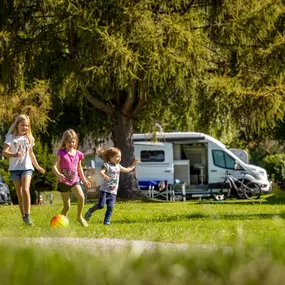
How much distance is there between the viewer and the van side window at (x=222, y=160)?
34.9 metres

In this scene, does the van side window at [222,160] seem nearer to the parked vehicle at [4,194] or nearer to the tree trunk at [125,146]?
the tree trunk at [125,146]

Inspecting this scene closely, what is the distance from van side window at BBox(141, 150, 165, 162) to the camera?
3528cm

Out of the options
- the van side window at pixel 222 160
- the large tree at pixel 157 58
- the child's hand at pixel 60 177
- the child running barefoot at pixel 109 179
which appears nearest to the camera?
the child's hand at pixel 60 177

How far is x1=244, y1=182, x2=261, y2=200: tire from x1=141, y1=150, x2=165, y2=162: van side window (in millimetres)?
3652

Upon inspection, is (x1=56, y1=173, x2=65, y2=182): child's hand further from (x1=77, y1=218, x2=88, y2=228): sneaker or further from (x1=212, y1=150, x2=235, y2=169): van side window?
(x1=212, y1=150, x2=235, y2=169): van side window

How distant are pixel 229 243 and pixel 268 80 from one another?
25.1 metres

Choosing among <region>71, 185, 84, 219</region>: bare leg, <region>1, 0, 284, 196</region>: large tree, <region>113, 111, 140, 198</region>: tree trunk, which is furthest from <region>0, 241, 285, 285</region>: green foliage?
<region>113, 111, 140, 198</region>: tree trunk

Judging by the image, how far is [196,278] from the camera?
248 cm

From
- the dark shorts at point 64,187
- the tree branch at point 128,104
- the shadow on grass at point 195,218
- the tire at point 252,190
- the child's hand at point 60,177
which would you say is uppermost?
the tree branch at point 128,104

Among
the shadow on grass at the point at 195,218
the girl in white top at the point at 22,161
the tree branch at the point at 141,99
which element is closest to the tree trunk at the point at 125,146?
the tree branch at the point at 141,99

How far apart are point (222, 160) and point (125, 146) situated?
619 centimetres

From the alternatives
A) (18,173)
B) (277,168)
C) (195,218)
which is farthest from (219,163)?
(18,173)

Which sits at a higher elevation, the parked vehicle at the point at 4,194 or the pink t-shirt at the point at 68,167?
the pink t-shirt at the point at 68,167

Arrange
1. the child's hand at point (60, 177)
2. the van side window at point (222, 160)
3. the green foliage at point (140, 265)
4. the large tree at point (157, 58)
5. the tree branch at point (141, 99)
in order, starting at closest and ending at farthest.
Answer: the green foliage at point (140, 265), the child's hand at point (60, 177), the large tree at point (157, 58), the tree branch at point (141, 99), the van side window at point (222, 160)
